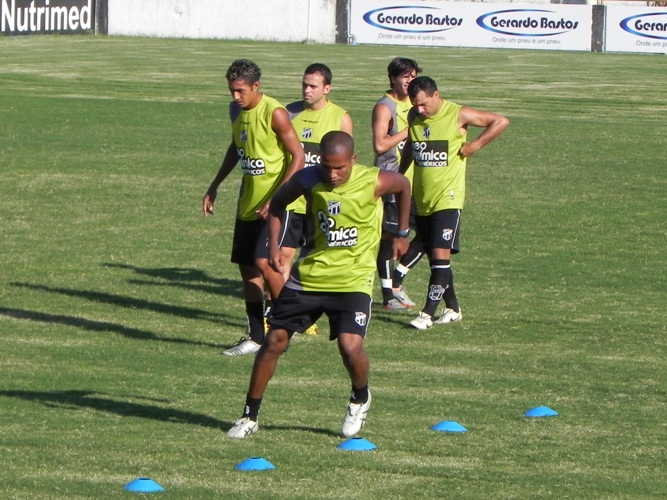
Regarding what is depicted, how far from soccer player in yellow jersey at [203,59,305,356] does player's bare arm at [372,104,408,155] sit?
1.52 metres

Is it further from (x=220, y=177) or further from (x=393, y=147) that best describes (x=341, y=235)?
(x=393, y=147)

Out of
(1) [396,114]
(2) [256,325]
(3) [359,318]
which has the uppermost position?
(1) [396,114]

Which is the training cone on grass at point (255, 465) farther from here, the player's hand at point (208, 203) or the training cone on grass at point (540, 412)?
the player's hand at point (208, 203)

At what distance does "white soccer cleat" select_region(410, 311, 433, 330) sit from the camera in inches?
444

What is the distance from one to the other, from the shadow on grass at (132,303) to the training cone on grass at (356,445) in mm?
3859

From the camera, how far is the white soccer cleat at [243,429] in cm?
785

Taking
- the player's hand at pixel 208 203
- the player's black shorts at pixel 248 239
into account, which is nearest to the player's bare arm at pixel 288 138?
the player's black shorts at pixel 248 239

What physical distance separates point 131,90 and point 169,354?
22.2 m

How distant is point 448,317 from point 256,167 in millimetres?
2329

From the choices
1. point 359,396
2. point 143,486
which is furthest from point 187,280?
point 143,486

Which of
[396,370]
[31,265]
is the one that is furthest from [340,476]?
[31,265]

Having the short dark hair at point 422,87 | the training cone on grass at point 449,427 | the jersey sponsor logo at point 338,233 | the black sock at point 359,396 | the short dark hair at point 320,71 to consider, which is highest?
the short dark hair at point 320,71

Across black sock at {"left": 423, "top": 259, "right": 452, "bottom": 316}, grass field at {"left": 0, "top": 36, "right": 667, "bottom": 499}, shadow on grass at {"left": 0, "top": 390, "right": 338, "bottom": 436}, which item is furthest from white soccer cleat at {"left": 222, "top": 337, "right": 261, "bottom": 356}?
black sock at {"left": 423, "top": 259, "right": 452, "bottom": 316}

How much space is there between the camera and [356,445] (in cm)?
769
